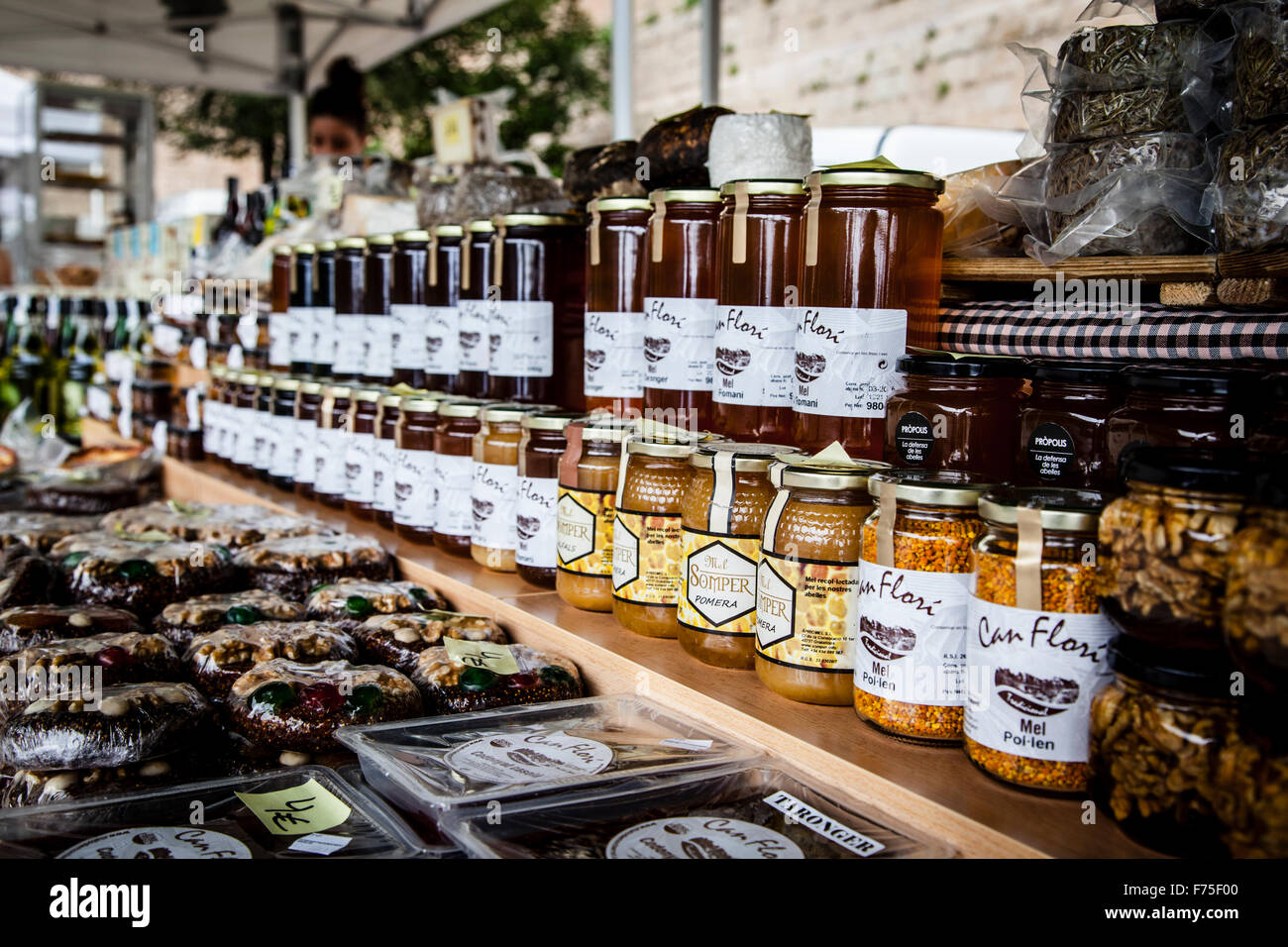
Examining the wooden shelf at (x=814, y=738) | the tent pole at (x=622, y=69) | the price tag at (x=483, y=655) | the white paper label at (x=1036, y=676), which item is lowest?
the price tag at (x=483, y=655)

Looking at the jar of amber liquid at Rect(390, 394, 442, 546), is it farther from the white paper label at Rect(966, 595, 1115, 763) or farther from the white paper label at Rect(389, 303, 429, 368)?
the white paper label at Rect(966, 595, 1115, 763)

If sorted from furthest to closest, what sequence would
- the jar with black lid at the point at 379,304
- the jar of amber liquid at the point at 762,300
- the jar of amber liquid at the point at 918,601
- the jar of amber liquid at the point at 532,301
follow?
the jar with black lid at the point at 379,304 < the jar of amber liquid at the point at 532,301 < the jar of amber liquid at the point at 762,300 < the jar of amber liquid at the point at 918,601

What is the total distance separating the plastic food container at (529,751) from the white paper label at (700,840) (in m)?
0.08

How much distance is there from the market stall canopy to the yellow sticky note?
4.26 meters

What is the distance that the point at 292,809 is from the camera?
1.06 meters

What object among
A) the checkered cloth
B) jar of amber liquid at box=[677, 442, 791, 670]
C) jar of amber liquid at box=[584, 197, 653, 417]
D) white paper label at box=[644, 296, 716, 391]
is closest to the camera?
the checkered cloth

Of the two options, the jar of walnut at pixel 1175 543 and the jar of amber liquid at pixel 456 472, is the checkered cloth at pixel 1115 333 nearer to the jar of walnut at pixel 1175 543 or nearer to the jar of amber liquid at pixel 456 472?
the jar of walnut at pixel 1175 543

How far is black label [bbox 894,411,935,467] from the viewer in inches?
43.7

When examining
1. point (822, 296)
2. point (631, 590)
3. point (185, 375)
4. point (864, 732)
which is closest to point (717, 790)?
point (864, 732)

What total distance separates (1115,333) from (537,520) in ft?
2.67

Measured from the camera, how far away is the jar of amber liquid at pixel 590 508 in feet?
4.70

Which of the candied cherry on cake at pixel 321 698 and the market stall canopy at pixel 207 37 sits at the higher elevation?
the market stall canopy at pixel 207 37

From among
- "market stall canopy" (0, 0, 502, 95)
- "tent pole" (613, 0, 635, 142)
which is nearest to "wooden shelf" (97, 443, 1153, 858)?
"tent pole" (613, 0, 635, 142)

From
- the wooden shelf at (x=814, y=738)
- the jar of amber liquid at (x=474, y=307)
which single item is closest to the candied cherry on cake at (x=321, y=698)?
the wooden shelf at (x=814, y=738)
